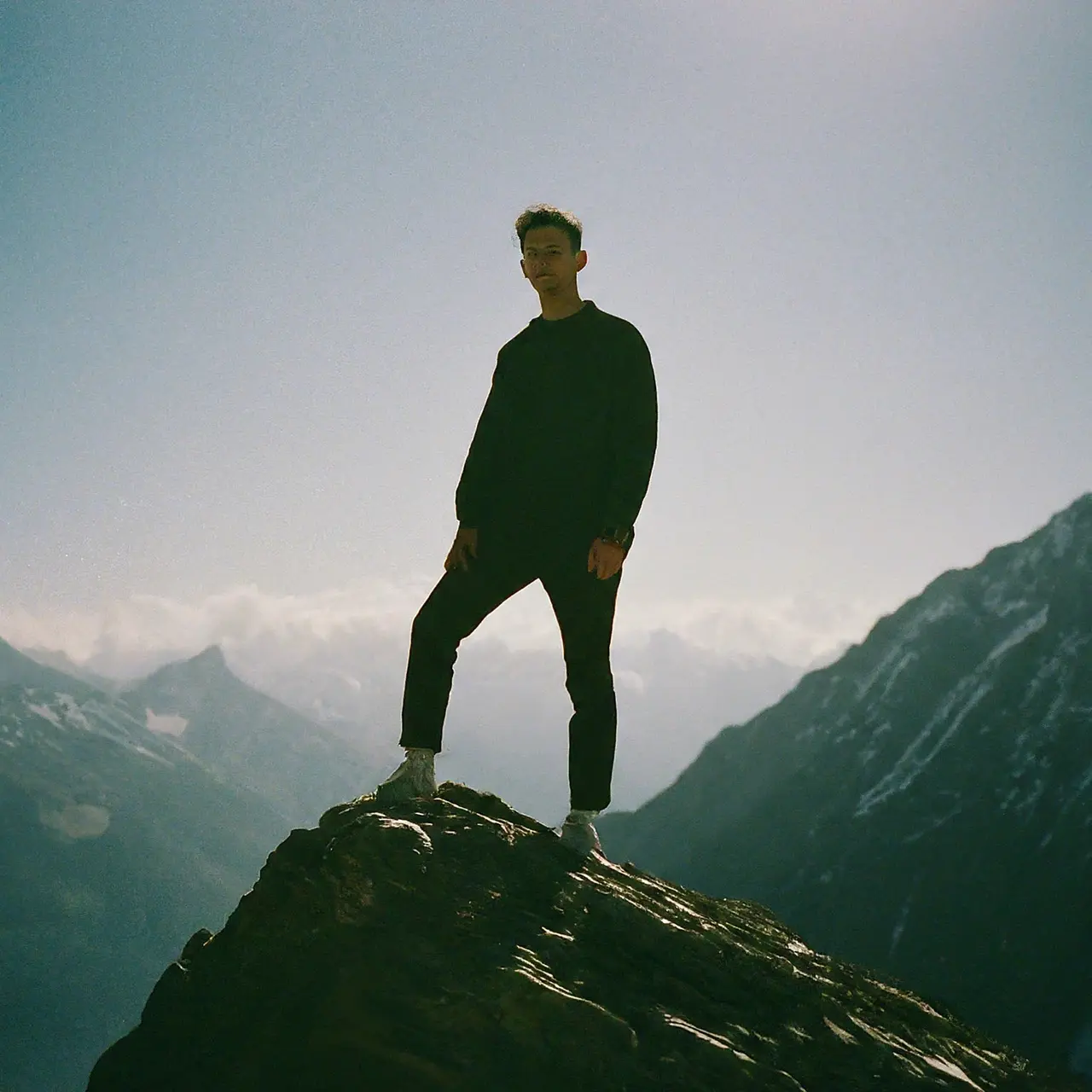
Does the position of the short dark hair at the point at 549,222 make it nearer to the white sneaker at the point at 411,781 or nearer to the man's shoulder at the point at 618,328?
the man's shoulder at the point at 618,328

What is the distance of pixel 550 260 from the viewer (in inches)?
297

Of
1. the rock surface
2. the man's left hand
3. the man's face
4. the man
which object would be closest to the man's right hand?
the man

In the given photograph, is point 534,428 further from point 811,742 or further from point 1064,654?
point 811,742

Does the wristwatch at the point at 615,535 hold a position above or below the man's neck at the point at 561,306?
below

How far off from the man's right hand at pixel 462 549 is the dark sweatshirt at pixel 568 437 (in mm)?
87

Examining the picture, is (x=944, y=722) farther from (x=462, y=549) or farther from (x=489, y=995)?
(x=489, y=995)

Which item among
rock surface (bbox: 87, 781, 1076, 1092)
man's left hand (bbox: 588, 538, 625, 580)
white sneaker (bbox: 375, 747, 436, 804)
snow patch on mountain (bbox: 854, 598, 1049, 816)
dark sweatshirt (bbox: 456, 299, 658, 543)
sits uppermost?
snow patch on mountain (bbox: 854, 598, 1049, 816)

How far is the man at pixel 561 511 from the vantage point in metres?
7.16

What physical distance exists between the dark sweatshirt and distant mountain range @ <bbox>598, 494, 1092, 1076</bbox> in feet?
350

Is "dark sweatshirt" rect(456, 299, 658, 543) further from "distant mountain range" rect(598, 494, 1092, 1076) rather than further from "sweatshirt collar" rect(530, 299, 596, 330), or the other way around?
"distant mountain range" rect(598, 494, 1092, 1076)

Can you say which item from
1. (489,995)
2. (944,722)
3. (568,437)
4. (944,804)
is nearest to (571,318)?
(568,437)

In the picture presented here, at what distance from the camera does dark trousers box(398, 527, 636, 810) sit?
714cm

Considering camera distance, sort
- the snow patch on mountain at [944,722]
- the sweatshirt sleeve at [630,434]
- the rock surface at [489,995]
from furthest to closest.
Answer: the snow patch on mountain at [944,722], the sweatshirt sleeve at [630,434], the rock surface at [489,995]

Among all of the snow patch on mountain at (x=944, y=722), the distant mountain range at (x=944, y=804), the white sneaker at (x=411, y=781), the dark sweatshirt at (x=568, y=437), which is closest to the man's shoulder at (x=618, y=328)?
the dark sweatshirt at (x=568, y=437)
